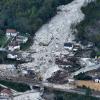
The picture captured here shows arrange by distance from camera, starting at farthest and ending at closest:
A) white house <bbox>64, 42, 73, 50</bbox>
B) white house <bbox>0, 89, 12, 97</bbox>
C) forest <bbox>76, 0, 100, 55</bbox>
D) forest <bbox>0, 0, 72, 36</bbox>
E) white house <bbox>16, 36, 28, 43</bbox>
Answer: forest <bbox>0, 0, 72, 36</bbox> < white house <bbox>16, 36, 28, 43</bbox> < forest <bbox>76, 0, 100, 55</bbox> < white house <bbox>64, 42, 73, 50</bbox> < white house <bbox>0, 89, 12, 97</bbox>

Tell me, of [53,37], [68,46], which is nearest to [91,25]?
[68,46]

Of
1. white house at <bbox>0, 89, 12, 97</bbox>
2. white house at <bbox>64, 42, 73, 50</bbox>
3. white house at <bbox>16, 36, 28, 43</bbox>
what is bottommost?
white house at <bbox>0, 89, 12, 97</bbox>

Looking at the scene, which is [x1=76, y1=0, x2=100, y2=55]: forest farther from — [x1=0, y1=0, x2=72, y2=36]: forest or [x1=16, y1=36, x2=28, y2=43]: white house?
[x1=16, y1=36, x2=28, y2=43]: white house

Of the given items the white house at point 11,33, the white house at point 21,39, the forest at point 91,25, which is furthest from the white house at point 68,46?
the white house at point 11,33

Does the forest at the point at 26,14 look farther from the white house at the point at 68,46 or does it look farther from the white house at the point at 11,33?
the white house at the point at 68,46

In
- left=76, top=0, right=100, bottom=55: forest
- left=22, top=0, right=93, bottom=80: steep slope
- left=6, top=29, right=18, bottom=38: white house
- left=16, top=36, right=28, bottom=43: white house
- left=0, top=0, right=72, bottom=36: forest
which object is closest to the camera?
left=22, top=0, right=93, bottom=80: steep slope

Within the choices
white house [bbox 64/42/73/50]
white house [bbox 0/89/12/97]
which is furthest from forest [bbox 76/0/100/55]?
white house [bbox 0/89/12/97]

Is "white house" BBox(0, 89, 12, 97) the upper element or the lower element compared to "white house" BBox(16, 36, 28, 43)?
lower

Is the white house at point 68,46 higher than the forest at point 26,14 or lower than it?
lower

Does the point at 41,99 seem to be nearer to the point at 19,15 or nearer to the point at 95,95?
the point at 95,95

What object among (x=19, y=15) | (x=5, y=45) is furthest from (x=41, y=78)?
(x=19, y=15)

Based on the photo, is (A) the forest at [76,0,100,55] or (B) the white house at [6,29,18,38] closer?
(A) the forest at [76,0,100,55]
